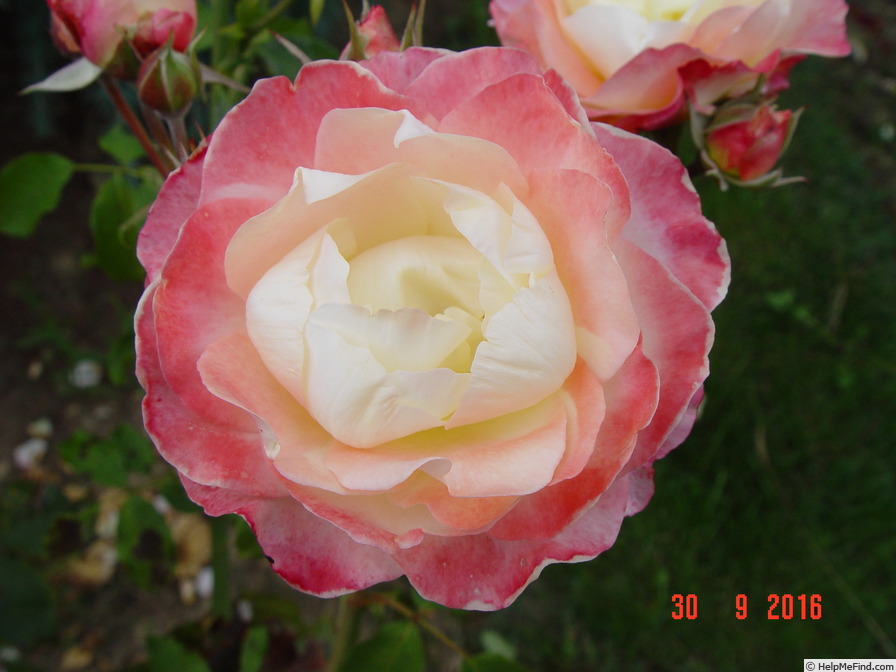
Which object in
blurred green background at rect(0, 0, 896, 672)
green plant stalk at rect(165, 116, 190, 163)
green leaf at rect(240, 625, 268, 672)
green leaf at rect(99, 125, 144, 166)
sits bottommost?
blurred green background at rect(0, 0, 896, 672)

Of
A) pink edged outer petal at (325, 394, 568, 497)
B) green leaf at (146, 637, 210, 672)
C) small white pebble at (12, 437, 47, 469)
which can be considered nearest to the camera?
pink edged outer petal at (325, 394, 568, 497)

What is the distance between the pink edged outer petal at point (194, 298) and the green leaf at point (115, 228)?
15.5 inches

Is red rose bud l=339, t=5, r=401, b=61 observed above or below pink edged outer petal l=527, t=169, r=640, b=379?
above

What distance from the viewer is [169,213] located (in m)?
0.46

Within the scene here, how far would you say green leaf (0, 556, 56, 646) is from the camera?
1.18 m

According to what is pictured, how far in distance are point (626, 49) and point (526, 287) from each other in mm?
247

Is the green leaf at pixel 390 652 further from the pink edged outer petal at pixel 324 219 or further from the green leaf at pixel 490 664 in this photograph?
the pink edged outer petal at pixel 324 219

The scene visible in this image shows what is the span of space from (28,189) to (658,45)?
28.2 inches

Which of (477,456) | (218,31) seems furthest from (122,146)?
(477,456)

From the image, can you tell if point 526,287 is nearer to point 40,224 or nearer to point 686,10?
point 686,10

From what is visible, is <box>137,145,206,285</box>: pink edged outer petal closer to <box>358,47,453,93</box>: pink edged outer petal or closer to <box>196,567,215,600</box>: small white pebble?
<box>358,47,453,93</box>: pink edged outer petal

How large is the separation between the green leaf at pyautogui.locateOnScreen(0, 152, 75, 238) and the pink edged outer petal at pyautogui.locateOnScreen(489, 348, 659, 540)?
708mm
